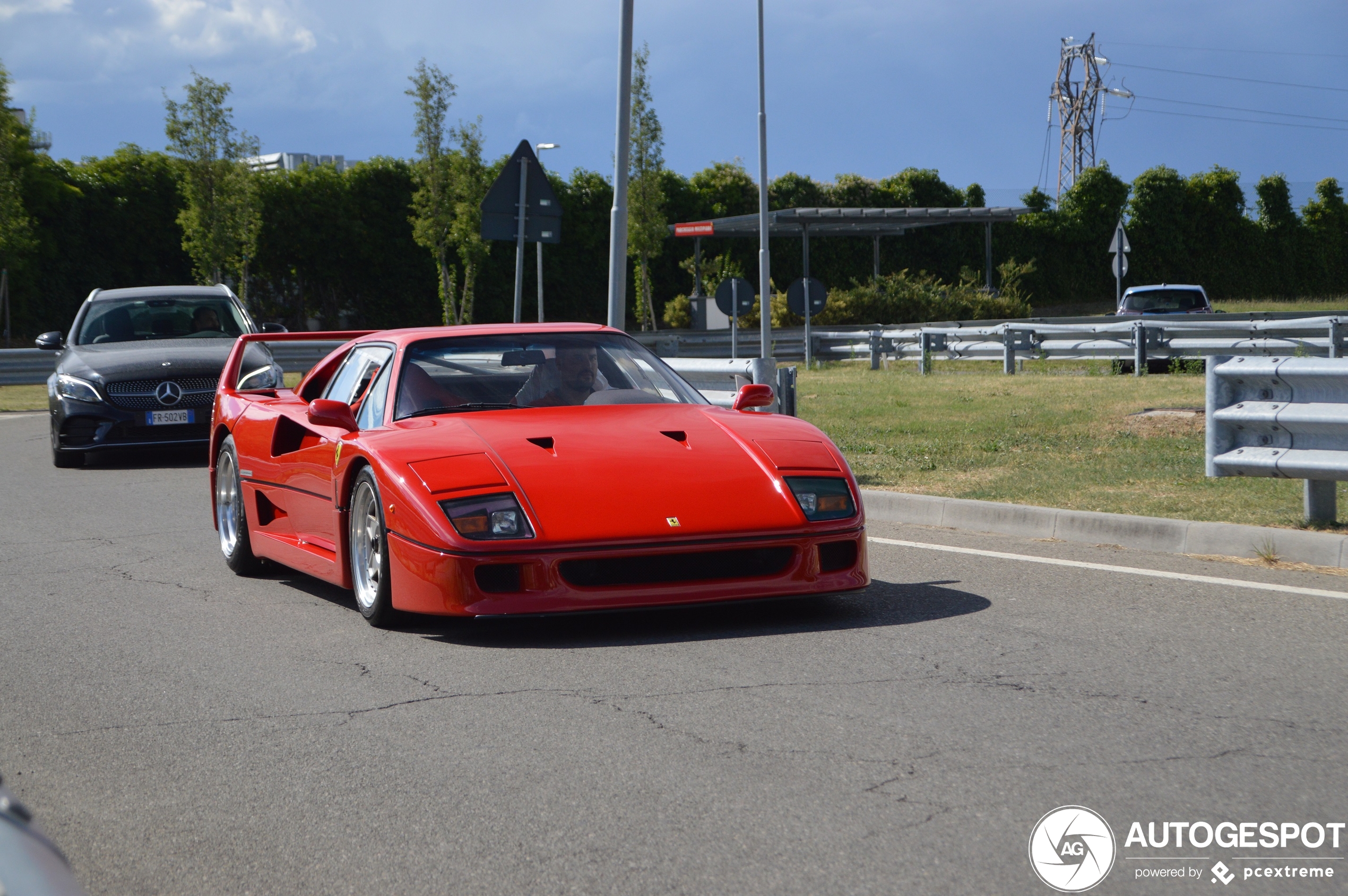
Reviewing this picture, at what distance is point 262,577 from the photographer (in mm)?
7680

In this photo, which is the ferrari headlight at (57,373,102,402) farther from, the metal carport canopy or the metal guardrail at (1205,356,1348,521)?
the metal carport canopy

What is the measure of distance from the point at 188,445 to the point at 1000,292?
30.2m

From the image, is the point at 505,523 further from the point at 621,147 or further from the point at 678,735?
the point at 621,147

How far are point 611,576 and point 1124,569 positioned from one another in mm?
2737

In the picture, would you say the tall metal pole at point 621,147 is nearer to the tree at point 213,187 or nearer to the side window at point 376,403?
the side window at point 376,403

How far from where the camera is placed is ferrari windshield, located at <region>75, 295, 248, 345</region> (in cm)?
1490

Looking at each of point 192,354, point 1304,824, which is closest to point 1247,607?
point 1304,824

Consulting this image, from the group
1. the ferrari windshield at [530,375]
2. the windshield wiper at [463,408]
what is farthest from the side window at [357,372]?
the windshield wiper at [463,408]

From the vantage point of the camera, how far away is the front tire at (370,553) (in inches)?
231

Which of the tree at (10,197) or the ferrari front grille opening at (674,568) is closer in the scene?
the ferrari front grille opening at (674,568)

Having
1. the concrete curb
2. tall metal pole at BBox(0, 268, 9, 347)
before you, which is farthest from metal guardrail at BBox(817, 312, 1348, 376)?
tall metal pole at BBox(0, 268, 9, 347)

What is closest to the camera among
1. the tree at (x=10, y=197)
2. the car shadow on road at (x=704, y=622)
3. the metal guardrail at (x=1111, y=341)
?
the car shadow on road at (x=704, y=622)

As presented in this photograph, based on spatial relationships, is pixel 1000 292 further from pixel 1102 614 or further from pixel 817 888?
pixel 817 888

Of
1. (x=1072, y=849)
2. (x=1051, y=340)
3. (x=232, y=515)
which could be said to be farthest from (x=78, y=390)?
(x=1051, y=340)
